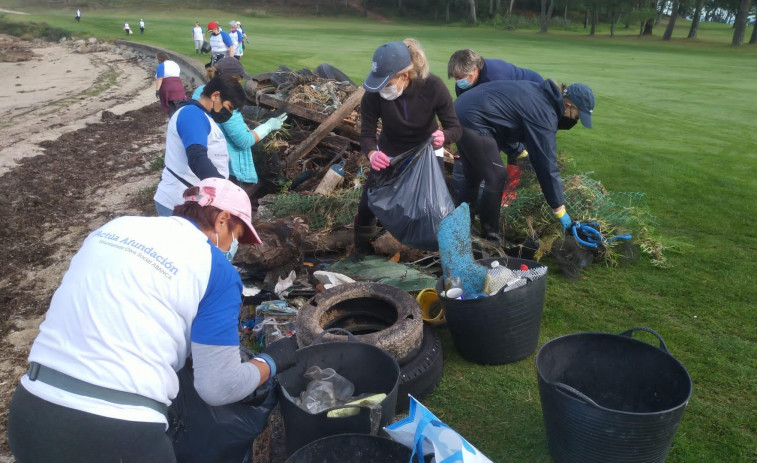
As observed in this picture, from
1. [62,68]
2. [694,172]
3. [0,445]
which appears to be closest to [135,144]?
[0,445]

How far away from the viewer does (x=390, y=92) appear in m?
4.38

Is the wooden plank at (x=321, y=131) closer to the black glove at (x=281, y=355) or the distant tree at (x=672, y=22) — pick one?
the black glove at (x=281, y=355)

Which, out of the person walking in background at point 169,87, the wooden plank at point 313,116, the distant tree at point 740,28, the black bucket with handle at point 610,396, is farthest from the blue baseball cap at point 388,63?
the distant tree at point 740,28

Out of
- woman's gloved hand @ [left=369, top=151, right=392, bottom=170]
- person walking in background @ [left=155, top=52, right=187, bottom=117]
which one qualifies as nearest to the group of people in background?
woman's gloved hand @ [left=369, top=151, right=392, bottom=170]

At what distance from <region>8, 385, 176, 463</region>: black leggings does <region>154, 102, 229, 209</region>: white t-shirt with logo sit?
215cm

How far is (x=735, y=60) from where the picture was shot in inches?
939

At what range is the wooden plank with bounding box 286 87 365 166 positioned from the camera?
7.46 meters

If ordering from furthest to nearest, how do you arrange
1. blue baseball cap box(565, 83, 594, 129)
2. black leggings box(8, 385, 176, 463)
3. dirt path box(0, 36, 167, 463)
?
dirt path box(0, 36, 167, 463) < blue baseball cap box(565, 83, 594, 129) < black leggings box(8, 385, 176, 463)

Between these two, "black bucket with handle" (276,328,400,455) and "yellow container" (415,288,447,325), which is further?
"yellow container" (415,288,447,325)

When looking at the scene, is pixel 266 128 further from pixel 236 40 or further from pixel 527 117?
pixel 236 40

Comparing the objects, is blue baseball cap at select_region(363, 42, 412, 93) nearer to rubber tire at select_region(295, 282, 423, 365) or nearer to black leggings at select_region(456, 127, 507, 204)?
black leggings at select_region(456, 127, 507, 204)

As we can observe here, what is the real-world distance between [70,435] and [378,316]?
2.23m

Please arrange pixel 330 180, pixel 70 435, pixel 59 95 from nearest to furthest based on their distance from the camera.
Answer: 1. pixel 70 435
2. pixel 330 180
3. pixel 59 95

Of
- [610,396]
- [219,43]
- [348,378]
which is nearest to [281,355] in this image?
[348,378]
